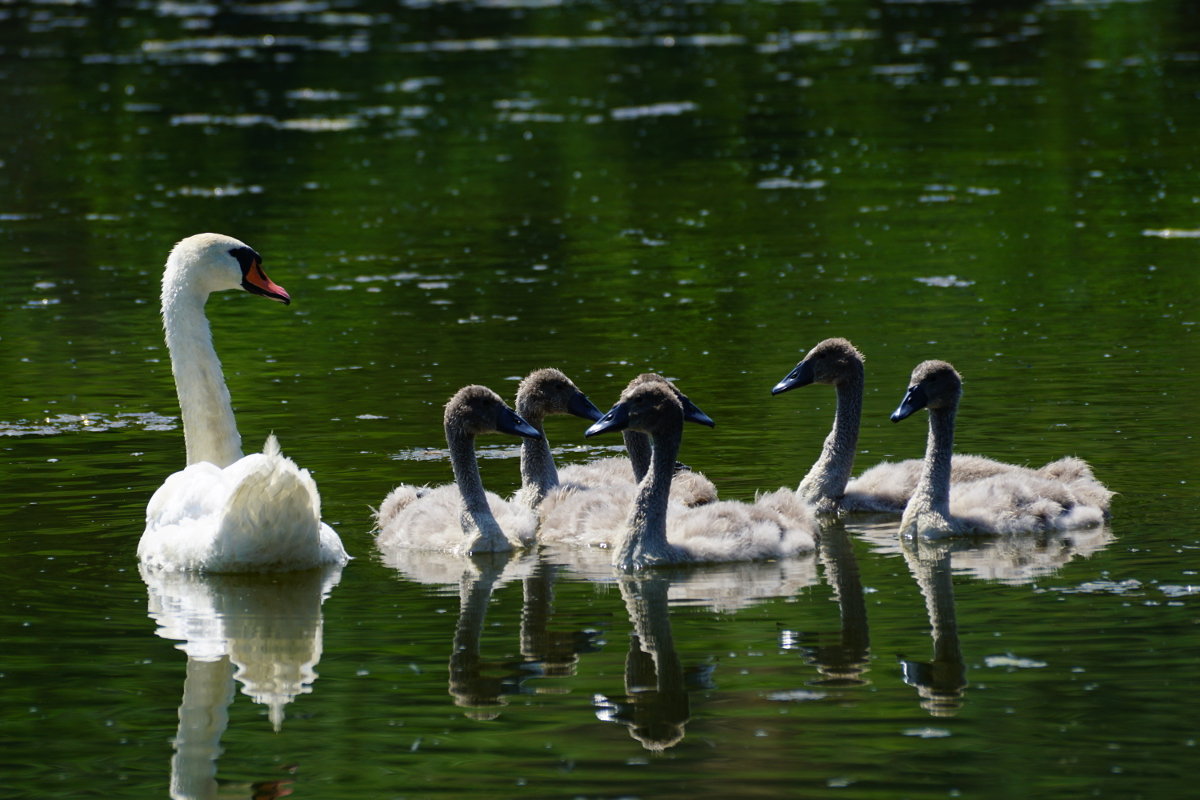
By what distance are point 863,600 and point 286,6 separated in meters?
54.0

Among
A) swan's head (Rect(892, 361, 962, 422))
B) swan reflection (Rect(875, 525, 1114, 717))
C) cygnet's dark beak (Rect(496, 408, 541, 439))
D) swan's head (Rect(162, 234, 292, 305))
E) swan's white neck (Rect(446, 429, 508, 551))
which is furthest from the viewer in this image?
swan's head (Rect(162, 234, 292, 305))

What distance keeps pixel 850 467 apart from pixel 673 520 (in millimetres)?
1748

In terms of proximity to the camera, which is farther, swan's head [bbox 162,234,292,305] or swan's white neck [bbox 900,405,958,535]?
swan's head [bbox 162,234,292,305]

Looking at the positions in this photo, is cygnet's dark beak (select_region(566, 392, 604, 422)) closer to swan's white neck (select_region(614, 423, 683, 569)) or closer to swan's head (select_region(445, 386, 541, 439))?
swan's head (select_region(445, 386, 541, 439))

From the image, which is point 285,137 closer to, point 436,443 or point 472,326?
point 472,326

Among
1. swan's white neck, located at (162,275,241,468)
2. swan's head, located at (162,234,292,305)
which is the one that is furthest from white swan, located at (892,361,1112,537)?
swan's head, located at (162,234,292,305)

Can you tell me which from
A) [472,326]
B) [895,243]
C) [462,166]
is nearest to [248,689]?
[472,326]

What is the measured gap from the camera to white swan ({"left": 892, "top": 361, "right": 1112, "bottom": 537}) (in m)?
12.4

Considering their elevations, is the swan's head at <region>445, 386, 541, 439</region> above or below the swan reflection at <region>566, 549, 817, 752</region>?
above

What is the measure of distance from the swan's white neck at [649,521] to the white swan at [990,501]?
1.53 metres

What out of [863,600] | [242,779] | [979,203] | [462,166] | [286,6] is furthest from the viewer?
[286,6]

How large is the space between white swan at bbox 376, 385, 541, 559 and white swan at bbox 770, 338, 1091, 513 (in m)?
1.86

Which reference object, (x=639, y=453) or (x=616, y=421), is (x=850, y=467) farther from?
(x=616, y=421)

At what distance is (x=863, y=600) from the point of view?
11000mm
